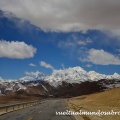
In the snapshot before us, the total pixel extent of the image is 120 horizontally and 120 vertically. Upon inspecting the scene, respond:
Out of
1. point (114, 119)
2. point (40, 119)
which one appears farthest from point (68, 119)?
point (114, 119)

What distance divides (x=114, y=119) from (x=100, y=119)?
1.10 m

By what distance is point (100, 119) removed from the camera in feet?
69.4

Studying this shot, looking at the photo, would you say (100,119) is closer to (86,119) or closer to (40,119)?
(86,119)

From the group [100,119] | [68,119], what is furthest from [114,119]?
[68,119]

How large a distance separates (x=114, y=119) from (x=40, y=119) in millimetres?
5767

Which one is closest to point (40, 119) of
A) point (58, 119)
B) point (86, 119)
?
point (58, 119)

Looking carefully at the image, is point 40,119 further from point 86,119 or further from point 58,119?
point 86,119

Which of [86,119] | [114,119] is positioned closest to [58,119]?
[86,119]

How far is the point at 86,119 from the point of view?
68.8 ft

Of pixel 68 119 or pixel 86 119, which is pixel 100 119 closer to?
pixel 86 119

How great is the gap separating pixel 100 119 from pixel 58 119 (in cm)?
330

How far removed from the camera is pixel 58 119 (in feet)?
67.8

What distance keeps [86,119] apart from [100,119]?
1.12 metres

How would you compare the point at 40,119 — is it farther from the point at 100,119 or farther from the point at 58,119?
the point at 100,119
